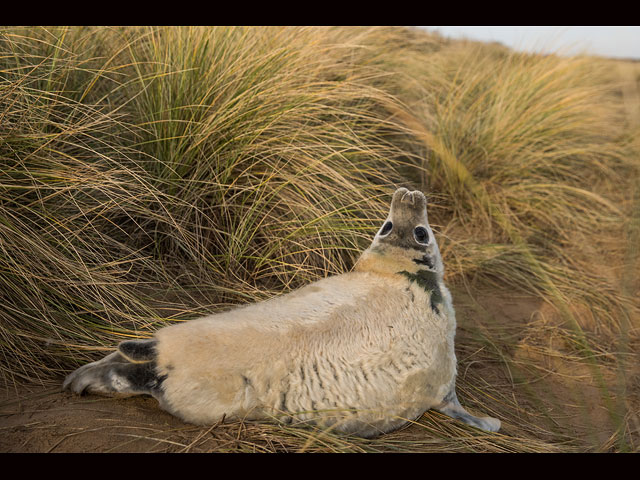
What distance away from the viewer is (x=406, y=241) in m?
2.54

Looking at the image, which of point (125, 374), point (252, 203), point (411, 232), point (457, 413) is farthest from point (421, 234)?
point (125, 374)

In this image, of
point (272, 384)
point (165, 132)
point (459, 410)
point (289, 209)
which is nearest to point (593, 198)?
point (289, 209)

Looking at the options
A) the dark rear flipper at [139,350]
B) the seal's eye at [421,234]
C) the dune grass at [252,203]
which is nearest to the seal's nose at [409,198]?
the seal's eye at [421,234]

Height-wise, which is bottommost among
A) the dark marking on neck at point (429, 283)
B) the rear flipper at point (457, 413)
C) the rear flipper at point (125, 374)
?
the rear flipper at point (457, 413)

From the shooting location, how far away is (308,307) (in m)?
2.21

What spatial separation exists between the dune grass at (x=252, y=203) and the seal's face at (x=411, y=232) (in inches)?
22.9

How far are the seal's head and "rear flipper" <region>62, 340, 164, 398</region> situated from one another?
106 centimetres

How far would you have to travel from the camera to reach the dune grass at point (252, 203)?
2.61m

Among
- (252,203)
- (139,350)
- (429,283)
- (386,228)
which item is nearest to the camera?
(139,350)

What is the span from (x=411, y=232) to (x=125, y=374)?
135cm

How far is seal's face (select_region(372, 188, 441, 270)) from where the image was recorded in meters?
2.52

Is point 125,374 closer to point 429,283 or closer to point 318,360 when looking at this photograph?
point 318,360

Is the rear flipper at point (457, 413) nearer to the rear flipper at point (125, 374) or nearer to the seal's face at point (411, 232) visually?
the seal's face at point (411, 232)

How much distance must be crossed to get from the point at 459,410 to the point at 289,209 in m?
1.64
